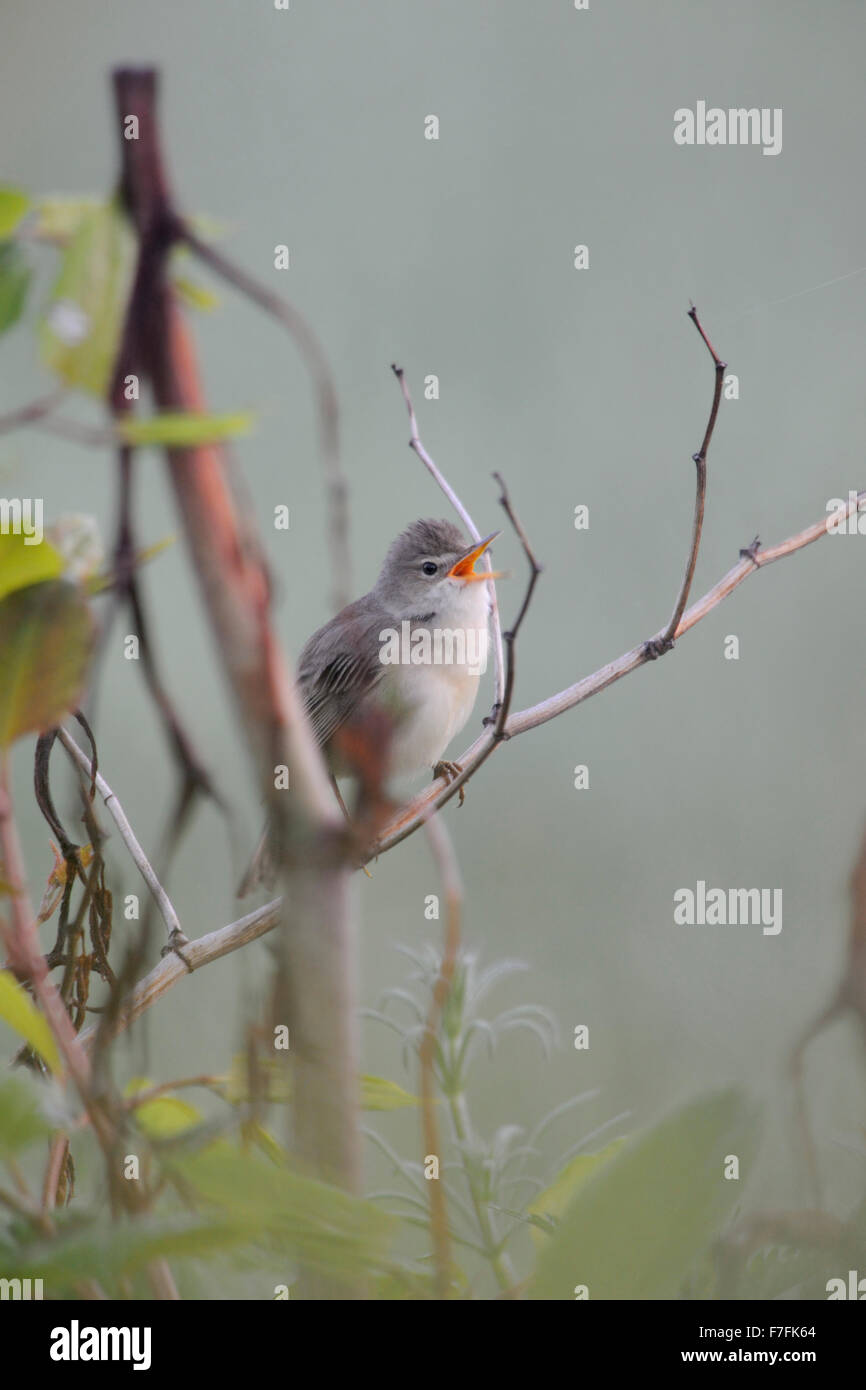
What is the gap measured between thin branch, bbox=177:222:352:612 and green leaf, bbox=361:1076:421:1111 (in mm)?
355

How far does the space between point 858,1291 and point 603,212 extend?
104cm

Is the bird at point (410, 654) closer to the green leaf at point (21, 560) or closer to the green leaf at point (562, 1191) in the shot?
the green leaf at point (562, 1191)

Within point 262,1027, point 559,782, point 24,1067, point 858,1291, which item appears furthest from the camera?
point 559,782

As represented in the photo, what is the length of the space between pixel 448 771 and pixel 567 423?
15.2 inches

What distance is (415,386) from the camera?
1.14 meters

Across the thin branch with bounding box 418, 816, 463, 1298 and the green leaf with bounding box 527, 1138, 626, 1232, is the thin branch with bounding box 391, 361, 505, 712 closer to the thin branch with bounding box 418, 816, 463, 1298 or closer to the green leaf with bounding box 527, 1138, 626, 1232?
the thin branch with bounding box 418, 816, 463, 1298

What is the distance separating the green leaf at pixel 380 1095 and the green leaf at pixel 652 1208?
202 mm

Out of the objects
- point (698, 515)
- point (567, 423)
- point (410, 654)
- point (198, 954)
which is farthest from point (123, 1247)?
point (567, 423)

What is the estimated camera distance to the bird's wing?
1167mm

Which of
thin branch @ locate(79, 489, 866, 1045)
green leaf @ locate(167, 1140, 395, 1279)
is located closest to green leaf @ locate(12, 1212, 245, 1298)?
green leaf @ locate(167, 1140, 395, 1279)

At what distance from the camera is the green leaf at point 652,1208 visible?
2.01 feet

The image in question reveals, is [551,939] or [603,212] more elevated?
[603,212]

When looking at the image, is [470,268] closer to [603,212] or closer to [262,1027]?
[603,212]

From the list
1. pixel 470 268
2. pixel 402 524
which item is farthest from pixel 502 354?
pixel 402 524
